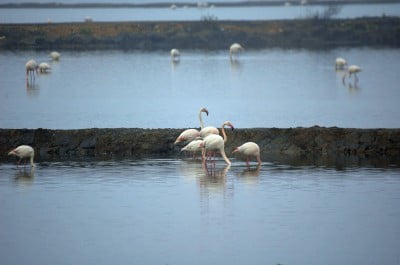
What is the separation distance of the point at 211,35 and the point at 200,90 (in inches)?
931

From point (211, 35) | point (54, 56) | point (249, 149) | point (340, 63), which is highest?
point (211, 35)

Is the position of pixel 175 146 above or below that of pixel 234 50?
below

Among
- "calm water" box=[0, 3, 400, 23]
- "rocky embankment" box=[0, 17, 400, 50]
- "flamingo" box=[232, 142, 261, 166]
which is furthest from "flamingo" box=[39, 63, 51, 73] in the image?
"flamingo" box=[232, 142, 261, 166]

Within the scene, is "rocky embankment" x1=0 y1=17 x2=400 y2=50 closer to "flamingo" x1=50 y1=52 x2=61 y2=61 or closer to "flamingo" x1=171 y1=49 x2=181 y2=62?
"flamingo" x1=50 y1=52 x2=61 y2=61

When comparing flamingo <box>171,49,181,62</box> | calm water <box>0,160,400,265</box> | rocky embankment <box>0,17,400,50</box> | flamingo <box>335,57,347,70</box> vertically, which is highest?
rocky embankment <box>0,17,400,50</box>

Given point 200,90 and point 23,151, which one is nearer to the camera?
point 23,151

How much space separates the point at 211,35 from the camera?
60969 mm

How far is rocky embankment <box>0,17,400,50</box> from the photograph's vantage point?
57641 millimetres

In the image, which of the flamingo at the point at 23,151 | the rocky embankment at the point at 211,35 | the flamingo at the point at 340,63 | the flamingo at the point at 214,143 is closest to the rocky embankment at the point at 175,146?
the flamingo at the point at 23,151

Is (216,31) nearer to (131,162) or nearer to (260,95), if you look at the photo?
(260,95)

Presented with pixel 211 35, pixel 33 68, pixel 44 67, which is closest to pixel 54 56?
pixel 44 67

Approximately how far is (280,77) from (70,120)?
15.6m

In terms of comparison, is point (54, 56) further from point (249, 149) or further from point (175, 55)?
point (249, 149)

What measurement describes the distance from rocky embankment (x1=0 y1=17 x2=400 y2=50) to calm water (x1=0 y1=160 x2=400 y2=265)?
37318 mm
